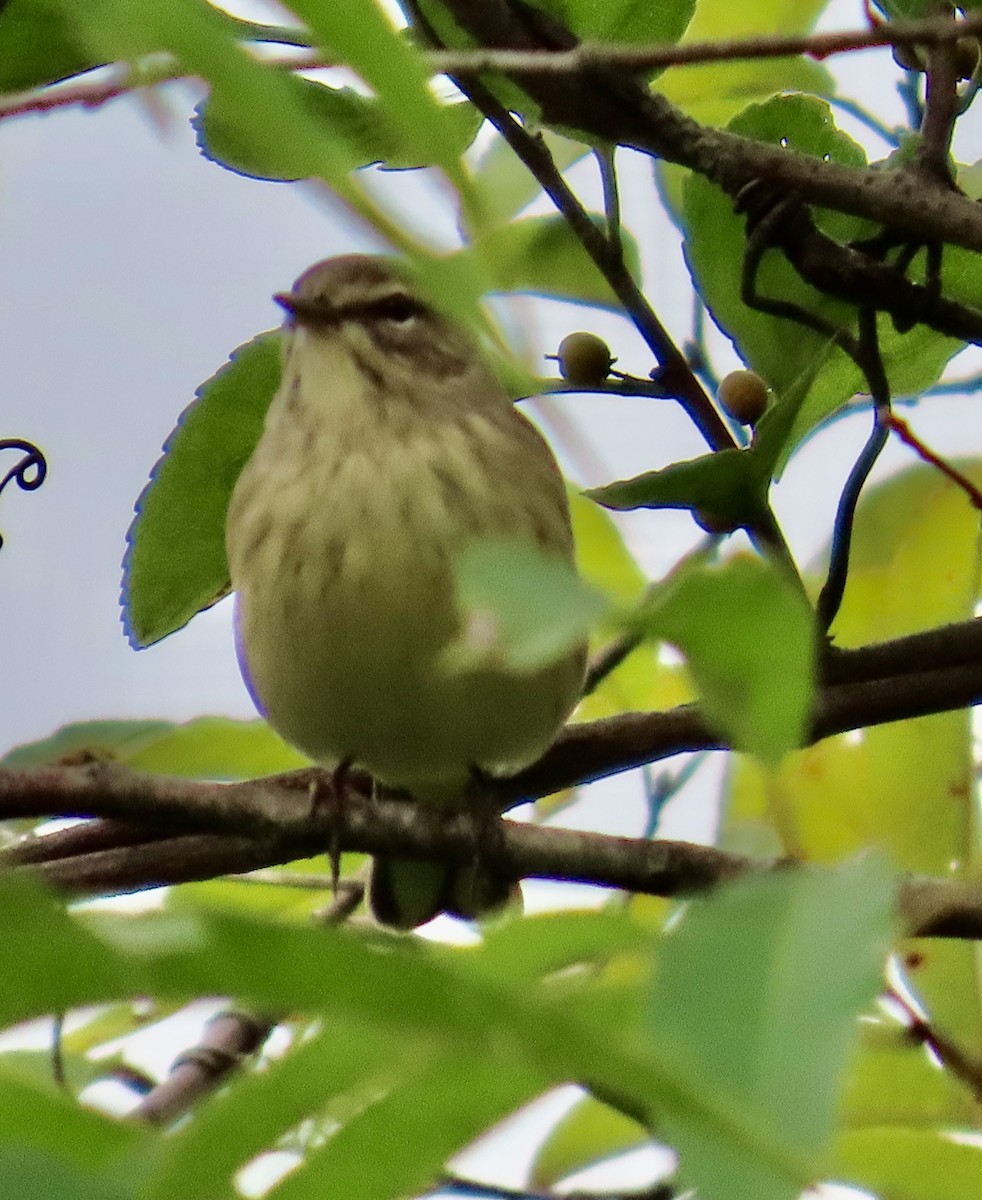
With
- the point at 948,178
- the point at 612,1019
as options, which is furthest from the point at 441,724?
the point at 612,1019

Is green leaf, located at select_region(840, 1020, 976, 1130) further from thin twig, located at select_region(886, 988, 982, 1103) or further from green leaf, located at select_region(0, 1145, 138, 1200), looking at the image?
green leaf, located at select_region(0, 1145, 138, 1200)

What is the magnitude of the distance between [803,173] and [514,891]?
1.03 meters

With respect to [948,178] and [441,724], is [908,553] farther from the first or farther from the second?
[441,724]

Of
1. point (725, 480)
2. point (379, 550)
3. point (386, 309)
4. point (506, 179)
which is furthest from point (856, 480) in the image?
point (386, 309)

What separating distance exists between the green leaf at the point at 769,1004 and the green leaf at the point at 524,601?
78mm

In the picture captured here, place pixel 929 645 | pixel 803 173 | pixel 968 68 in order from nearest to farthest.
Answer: pixel 803 173 → pixel 929 645 → pixel 968 68

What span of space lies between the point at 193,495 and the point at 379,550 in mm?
362

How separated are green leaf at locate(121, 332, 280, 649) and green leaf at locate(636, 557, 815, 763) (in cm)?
100

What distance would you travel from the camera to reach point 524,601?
329 mm

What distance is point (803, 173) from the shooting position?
0.94 m

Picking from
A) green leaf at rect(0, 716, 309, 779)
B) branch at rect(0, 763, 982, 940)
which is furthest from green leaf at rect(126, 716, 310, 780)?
branch at rect(0, 763, 982, 940)

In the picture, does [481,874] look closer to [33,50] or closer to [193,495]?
[193,495]

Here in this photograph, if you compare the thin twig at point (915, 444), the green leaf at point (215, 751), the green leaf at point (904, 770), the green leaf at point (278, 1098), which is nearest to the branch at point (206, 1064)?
the green leaf at point (215, 751)

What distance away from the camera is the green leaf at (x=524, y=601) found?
323 millimetres
